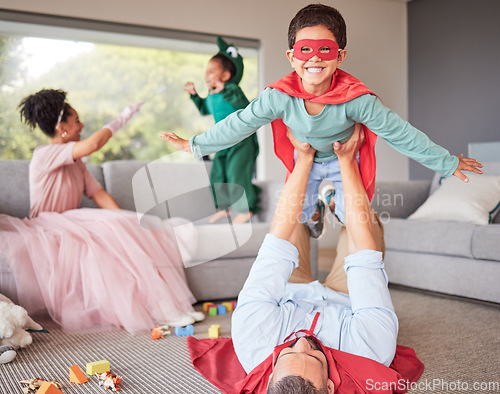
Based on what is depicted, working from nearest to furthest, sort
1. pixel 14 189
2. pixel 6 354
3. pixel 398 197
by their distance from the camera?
pixel 6 354
pixel 14 189
pixel 398 197

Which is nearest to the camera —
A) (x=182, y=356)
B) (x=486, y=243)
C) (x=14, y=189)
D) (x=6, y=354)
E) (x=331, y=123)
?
(x=331, y=123)

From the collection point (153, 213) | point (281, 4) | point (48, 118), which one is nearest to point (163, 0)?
point (281, 4)

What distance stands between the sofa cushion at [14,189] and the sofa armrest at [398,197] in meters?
2.19

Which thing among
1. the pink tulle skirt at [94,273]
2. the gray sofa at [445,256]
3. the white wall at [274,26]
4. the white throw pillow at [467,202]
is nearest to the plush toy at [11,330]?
the pink tulle skirt at [94,273]

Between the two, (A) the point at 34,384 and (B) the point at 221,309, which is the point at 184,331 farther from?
(A) the point at 34,384

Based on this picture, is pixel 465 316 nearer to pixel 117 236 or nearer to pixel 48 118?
pixel 117 236

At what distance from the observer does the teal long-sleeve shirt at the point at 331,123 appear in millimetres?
1469

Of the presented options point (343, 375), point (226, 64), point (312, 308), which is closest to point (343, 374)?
point (343, 375)

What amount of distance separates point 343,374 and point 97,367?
78cm

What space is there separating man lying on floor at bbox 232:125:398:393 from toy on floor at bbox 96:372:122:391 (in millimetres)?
371

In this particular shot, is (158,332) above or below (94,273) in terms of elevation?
below

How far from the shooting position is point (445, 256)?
2.75 meters

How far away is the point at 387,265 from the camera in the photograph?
3.05 m

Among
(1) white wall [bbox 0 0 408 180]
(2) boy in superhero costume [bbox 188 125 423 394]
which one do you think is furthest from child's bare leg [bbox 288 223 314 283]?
(1) white wall [bbox 0 0 408 180]
